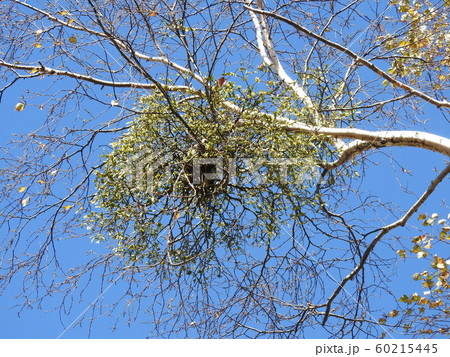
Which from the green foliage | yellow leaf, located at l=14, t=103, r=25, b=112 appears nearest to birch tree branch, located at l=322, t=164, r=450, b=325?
the green foliage

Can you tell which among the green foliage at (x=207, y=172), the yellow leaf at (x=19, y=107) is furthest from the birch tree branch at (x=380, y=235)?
the yellow leaf at (x=19, y=107)

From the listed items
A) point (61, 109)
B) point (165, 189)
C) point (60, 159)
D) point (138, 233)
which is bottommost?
point (138, 233)

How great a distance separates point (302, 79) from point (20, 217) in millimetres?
1399

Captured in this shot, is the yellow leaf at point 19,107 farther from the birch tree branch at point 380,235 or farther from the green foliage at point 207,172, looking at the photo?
the birch tree branch at point 380,235

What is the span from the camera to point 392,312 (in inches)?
108

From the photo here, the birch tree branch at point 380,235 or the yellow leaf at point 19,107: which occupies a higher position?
the yellow leaf at point 19,107

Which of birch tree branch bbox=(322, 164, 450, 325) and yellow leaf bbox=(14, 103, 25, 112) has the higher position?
yellow leaf bbox=(14, 103, 25, 112)

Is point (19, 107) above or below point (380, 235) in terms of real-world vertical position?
above

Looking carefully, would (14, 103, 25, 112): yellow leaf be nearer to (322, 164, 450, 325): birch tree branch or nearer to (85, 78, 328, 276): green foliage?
(85, 78, 328, 276): green foliage
